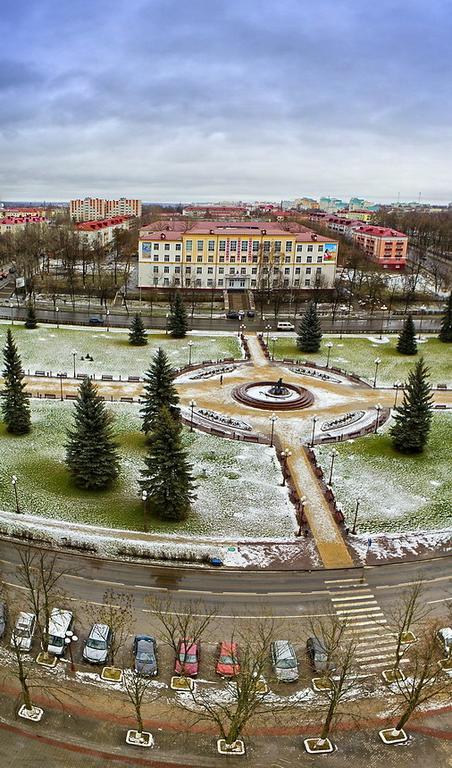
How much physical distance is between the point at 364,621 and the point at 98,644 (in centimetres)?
1138

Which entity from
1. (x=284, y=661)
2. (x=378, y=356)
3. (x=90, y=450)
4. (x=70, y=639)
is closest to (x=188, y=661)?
(x=284, y=661)

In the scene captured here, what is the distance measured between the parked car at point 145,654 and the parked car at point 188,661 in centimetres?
91

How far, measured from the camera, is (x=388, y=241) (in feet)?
401

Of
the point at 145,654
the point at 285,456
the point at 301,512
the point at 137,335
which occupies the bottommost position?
the point at 145,654

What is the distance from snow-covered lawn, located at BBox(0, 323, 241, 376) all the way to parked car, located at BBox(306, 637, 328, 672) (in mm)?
39238

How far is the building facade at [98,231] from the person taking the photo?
135875mm

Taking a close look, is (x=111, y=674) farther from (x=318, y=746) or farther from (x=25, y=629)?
(x=318, y=746)

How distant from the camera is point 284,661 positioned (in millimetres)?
21562

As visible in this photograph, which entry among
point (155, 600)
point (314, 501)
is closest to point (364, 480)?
point (314, 501)

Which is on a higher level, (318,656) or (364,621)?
(318,656)

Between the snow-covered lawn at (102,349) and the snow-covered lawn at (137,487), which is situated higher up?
the snow-covered lawn at (102,349)

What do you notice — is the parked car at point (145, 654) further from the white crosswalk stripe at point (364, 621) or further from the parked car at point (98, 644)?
the white crosswalk stripe at point (364, 621)

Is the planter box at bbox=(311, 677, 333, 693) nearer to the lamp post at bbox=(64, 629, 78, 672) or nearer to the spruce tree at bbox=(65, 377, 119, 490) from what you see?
the lamp post at bbox=(64, 629, 78, 672)

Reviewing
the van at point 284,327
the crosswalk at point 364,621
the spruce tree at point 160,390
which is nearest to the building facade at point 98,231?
the van at point 284,327
